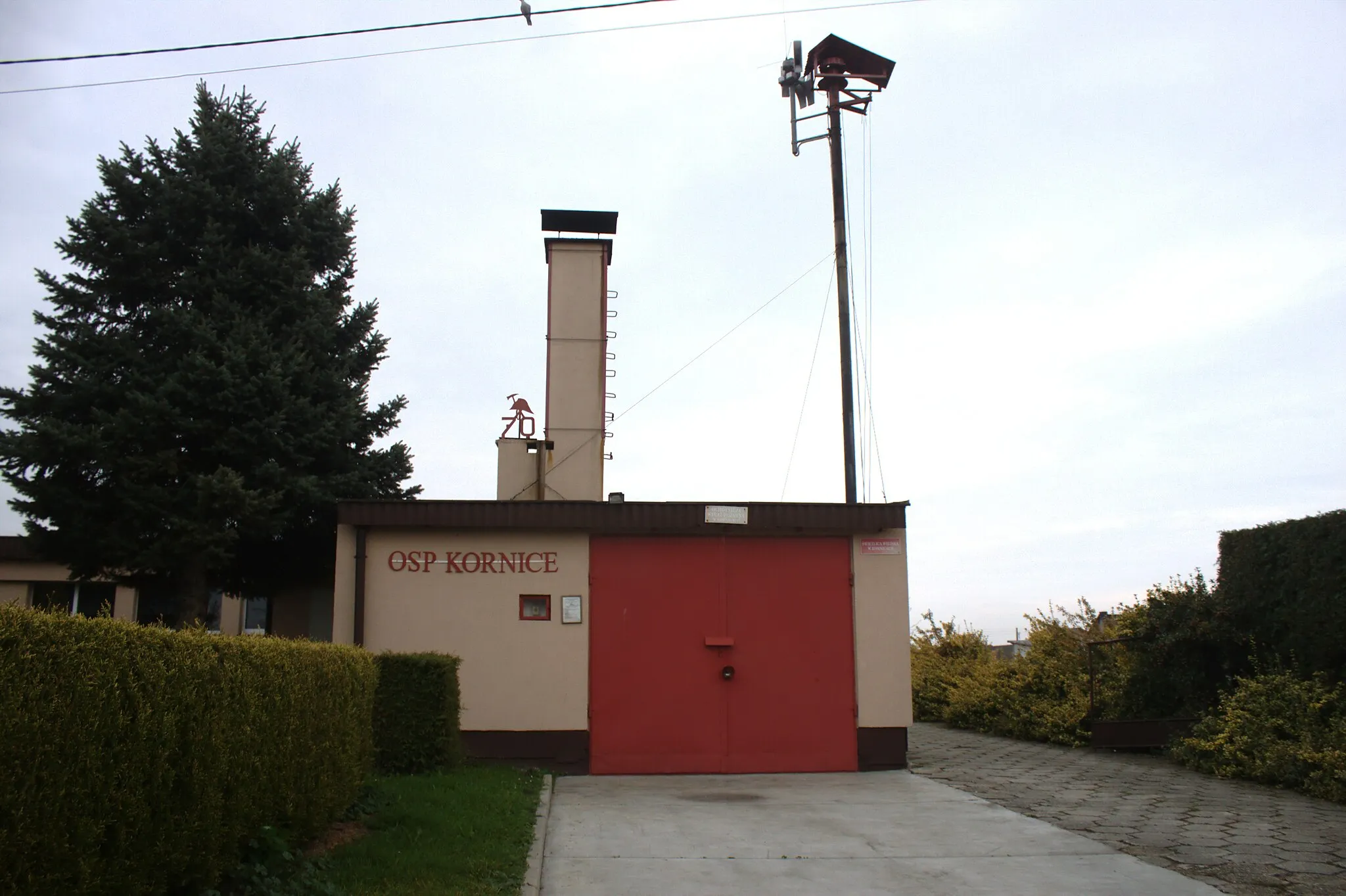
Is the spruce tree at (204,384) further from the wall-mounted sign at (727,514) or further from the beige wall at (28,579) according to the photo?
the beige wall at (28,579)

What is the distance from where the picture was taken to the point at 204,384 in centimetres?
1457

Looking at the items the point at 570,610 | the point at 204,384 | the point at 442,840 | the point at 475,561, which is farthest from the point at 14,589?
the point at 442,840

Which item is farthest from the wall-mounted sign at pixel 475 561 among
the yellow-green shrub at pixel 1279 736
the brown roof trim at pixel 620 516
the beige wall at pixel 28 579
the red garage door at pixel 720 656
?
the beige wall at pixel 28 579

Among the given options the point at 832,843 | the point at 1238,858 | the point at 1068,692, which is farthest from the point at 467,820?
the point at 1068,692

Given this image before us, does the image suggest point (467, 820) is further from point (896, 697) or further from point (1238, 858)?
point (896, 697)

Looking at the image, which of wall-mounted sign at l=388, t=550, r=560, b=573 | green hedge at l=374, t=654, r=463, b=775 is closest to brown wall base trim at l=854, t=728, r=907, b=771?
wall-mounted sign at l=388, t=550, r=560, b=573

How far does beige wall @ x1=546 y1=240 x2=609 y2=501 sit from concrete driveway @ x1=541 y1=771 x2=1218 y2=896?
556 centimetres

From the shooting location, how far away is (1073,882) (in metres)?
6.75

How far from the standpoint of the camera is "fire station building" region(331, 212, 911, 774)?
12.5 meters

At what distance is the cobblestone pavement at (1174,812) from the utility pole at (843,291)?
4.42 metres

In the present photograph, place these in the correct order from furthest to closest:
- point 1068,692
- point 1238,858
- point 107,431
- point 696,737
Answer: point 1068,692, point 107,431, point 696,737, point 1238,858

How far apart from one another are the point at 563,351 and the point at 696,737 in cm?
604

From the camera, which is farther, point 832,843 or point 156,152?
point 156,152

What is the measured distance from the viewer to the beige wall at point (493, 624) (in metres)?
12.5
